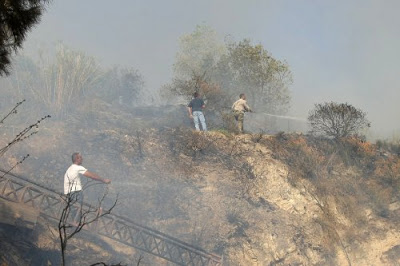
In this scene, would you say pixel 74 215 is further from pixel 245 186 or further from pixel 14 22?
pixel 14 22

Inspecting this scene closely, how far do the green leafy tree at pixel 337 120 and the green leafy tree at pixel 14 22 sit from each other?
14.7 meters

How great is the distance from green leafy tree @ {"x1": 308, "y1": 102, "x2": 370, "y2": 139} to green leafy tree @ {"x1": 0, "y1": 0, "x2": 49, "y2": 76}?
577 inches

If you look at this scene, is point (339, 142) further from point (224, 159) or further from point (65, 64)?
point (65, 64)

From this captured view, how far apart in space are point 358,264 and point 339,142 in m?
5.44

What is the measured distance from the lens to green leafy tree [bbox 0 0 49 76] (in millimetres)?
4133

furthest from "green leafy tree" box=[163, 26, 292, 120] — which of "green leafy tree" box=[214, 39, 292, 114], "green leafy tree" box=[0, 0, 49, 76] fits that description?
"green leafy tree" box=[0, 0, 49, 76]

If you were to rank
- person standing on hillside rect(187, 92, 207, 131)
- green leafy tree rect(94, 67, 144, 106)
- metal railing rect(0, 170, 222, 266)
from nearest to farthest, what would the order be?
metal railing rect(0, 170, 222, 266) → person standing on hillside rect(187, 92, 207, 131) → green leafy tree rect(94, 67, 144, 106)

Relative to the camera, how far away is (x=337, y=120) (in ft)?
56.4

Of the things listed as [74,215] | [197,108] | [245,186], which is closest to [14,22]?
[74,215]

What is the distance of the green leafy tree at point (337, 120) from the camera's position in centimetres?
1700

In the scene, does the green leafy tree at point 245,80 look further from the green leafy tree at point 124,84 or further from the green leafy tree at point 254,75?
the green leafy tree at point 124,84

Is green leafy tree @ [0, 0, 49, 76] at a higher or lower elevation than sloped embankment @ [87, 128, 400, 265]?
higher

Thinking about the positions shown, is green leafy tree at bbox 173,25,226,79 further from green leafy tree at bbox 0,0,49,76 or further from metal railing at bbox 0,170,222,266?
green leafy tree at bbox 0,0,49,76

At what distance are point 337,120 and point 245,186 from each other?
5.86m
